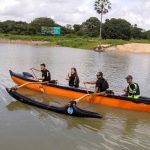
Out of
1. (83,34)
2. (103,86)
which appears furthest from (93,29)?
(103,86)

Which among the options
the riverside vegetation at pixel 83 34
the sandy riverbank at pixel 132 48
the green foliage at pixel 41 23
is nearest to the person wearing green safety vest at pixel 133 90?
the sandy riverbank at pixel 132 48

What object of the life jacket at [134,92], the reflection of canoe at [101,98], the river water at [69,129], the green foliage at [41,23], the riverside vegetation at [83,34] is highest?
the green foliage at [41,23]

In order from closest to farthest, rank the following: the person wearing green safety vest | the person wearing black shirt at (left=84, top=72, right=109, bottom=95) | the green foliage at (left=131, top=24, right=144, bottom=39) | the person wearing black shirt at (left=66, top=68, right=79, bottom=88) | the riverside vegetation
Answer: the person wearing green safety vest < the person wearing black shirt at (left=84, top=72, right=109, bottom=95) < the person wearing black shirt at (left=66, top=68, right=79, bottom=88) < the riverside vegetation < the green foliage at (left=131, top=24, right=144, bottom=39)

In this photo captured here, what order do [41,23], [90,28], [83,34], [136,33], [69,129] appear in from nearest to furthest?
1. [69,129]
2. [83,34]
3. [90,28]
4. [136,33]
5. [41,23]

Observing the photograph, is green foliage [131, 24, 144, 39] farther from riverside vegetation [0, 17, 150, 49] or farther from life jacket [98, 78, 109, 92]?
life jacket [98, 78, 109, 92]

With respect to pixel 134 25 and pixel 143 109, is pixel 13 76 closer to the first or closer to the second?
pixel 143 109

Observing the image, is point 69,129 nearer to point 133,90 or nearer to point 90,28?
point 133,90

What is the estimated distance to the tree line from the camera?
303 ft

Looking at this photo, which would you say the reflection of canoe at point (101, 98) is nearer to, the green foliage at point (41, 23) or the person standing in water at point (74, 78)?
the person standing in water at point (74, 78)

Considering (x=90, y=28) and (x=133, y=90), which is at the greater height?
(x=90, y=28)

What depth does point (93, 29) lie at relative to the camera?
107 meters

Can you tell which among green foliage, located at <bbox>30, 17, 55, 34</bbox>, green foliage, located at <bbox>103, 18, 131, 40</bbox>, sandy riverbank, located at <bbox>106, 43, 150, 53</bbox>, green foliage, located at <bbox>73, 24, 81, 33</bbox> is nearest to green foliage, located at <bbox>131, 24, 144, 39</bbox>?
green foliage, located at <bbox>103, 18, 131, 40</bbox>

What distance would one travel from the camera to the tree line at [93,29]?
92.4 metres

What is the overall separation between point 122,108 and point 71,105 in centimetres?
288
